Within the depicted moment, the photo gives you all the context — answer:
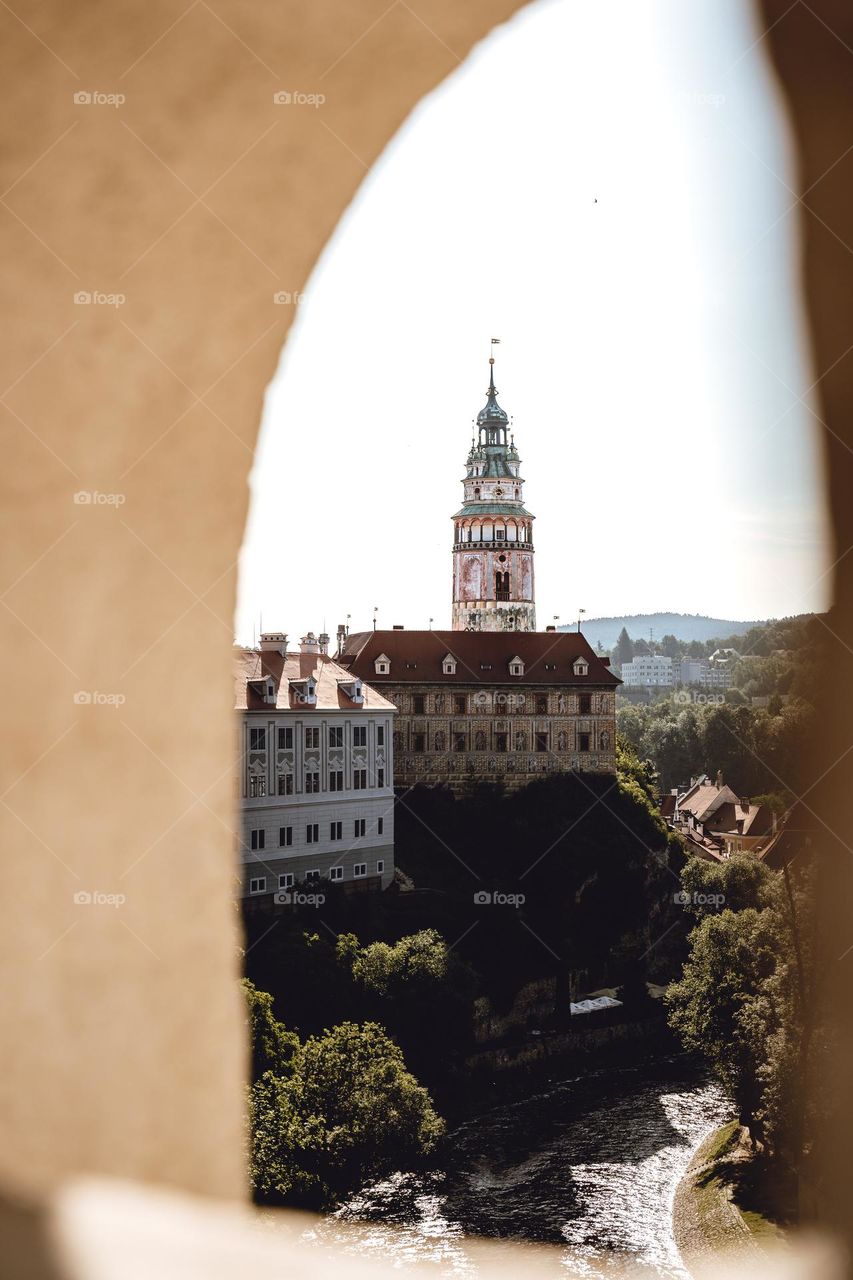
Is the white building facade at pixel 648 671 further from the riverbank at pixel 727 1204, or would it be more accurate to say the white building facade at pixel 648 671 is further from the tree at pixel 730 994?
the riverbank at pixel 727 1204

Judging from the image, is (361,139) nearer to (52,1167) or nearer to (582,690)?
(52,1167)

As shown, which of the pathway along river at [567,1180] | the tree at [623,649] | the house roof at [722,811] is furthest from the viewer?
the tree at [623,649]

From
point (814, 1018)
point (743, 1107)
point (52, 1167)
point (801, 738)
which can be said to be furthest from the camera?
point (743, 1107)

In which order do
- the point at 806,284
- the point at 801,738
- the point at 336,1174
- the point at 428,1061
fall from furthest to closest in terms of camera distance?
the point at 428,1061 < the point at 336,1174 < the point at 801,738 < the point at 806,284

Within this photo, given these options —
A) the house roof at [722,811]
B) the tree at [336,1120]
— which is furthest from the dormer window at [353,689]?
the tree at [336,1120]

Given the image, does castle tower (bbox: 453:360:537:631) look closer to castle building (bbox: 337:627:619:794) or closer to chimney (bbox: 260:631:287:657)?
castle building (bbox: 337:627:619:794)

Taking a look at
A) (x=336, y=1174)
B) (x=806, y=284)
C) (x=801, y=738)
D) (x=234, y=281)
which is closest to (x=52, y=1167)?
(x=801, y=738)

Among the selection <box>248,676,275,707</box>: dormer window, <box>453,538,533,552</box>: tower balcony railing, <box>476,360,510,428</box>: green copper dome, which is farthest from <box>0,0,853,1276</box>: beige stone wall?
<box>476,360,510,428</box>: green copper dome
